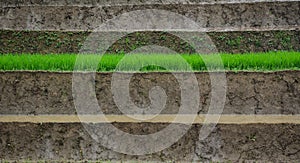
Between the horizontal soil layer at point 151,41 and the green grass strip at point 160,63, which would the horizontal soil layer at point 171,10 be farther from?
the green grass strip at point 160,63

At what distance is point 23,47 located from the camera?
6152 millimetres

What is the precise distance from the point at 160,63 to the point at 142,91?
38 centimetres

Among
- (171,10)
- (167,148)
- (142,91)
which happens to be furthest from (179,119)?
(171,10)

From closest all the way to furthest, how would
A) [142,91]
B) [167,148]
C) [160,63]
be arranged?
[167,148], [142,91], [160,63]

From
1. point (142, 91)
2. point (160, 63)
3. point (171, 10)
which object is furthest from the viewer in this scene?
point (171, 10)

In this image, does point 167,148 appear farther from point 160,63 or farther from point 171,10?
point 171,10

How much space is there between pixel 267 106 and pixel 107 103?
4.80 ft

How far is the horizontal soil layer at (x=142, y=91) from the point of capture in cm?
455


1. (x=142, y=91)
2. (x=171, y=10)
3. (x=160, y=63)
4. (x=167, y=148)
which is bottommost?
(x=167, y=148)

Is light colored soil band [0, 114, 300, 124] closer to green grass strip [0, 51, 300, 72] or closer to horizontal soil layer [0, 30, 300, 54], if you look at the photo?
green grass strip [0, 51, 300, 72]

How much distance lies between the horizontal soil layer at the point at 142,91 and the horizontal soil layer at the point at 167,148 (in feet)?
0.68

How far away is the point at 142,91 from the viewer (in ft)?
15.3

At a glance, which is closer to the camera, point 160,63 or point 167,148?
point 167,148

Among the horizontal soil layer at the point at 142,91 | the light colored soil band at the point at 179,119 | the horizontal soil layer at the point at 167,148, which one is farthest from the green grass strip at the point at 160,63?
the horizontal soil layer at the point at 167,148
